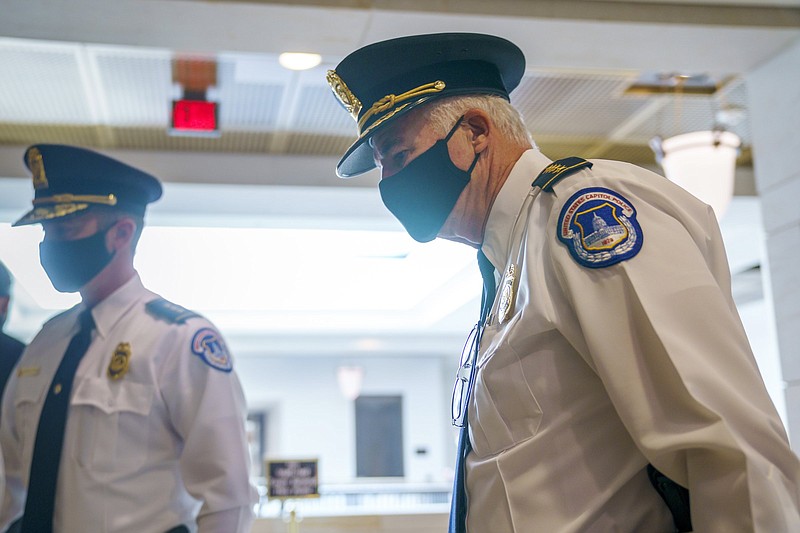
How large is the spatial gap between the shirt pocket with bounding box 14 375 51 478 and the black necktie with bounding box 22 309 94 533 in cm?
5

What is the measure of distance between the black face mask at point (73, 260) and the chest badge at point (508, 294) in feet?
4.18

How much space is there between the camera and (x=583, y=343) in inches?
41.8

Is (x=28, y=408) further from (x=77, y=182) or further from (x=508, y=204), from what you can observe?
(x=508, y=204)

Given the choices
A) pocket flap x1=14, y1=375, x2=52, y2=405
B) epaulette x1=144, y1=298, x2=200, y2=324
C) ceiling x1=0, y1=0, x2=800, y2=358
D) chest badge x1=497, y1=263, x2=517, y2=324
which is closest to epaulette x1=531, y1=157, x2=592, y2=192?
chest badge x1=497, y1=263, x2=517, y2=324

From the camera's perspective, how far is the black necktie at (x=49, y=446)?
1.81m

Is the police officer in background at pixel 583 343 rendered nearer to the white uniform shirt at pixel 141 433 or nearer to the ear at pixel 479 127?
the ear at pixel 479 127

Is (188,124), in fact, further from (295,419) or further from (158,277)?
(295,419)

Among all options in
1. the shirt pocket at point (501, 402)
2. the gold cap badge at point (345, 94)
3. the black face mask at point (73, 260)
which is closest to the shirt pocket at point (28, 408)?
the black face mask at point (73, 260)

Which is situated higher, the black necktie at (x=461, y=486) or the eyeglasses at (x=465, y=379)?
the eyeglasses at (x=465, y=379)

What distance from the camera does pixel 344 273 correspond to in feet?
28.3

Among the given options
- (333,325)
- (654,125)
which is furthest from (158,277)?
(654,125)

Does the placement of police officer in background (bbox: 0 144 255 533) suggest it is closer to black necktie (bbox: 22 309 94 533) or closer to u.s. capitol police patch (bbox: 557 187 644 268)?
black necktie (bbox: 22 309 94 533)

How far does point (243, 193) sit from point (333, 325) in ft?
19.1

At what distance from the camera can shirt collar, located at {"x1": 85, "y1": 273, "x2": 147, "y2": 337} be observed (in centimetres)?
208
